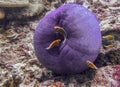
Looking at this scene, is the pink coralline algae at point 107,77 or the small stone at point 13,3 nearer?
the pink coralline algae at point 107,77

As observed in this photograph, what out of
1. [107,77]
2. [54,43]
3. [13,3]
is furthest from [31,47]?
[107,77]

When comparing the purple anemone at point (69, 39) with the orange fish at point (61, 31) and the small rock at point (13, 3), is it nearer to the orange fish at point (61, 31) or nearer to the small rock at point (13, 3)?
the orange fish at point (61, 31)

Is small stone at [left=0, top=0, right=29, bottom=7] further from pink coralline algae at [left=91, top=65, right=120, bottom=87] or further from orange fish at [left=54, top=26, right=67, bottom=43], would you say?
pink coralline algae at [left=91, top=65, right=120, bottom=87]

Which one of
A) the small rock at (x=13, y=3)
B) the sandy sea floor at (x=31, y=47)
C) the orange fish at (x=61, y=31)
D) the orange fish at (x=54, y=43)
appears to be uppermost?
the orange fish at (x=61, y=31)

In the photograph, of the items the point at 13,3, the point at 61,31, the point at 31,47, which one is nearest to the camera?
the point at 61,31

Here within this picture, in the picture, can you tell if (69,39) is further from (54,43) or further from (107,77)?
(107,77)

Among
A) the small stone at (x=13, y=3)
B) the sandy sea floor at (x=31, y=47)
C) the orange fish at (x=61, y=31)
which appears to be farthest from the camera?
the small stone at (x=13, y=3)

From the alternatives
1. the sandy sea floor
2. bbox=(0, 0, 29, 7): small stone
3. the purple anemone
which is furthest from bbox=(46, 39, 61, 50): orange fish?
bbox=(0, 0, 29, 7): small stone

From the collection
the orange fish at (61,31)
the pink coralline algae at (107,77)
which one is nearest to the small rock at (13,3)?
the orange fish at (61,31)

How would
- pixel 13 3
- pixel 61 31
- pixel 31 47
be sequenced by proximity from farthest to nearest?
1. pixel 13 3
2. pixel 31 47
3. pixel 61 31

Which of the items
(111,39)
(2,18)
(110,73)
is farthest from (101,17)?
(2,18)
